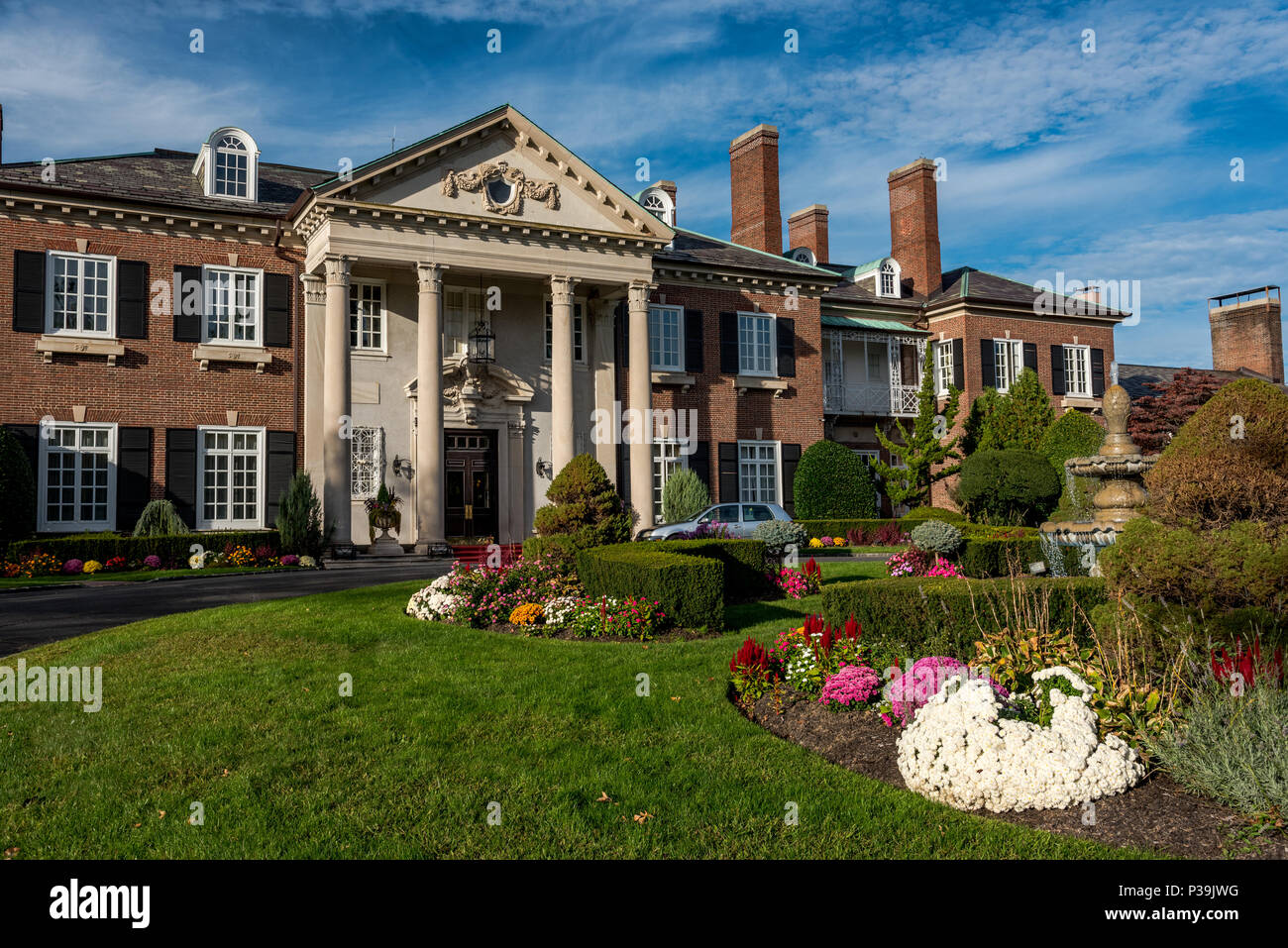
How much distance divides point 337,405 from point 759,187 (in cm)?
1820

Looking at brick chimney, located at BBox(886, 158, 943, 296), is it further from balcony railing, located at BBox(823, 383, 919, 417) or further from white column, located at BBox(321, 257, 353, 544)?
white column, located at BBox(321, 257, 353, 544)

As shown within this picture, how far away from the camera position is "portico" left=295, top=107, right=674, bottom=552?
22.3 metres

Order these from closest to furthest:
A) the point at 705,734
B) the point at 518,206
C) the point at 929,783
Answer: the point at 929,783 → the point at 705,734 → the point at 518,206

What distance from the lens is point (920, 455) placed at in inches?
1176

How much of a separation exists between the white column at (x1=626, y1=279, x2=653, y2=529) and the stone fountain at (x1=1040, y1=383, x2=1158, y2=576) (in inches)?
511

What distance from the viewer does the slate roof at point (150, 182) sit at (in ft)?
70.9

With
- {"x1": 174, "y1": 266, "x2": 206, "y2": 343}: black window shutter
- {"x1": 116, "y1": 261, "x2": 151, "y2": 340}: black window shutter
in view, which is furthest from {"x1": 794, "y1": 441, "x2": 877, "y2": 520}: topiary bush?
{"x1": 116, "y1": 261, "x2": 151, "y2": 340}: black window shutter

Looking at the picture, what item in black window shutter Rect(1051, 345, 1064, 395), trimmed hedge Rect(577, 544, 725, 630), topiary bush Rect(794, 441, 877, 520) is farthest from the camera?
black window shutter Rect(1051, 345, 1064, 395)

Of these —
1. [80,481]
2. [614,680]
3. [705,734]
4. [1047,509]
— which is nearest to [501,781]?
[705,734]

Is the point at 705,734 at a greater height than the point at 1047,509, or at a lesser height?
Result: lesser

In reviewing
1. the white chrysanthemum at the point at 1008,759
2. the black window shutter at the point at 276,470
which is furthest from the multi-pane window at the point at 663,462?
the white chrysanthemum at the point at 1008,759
